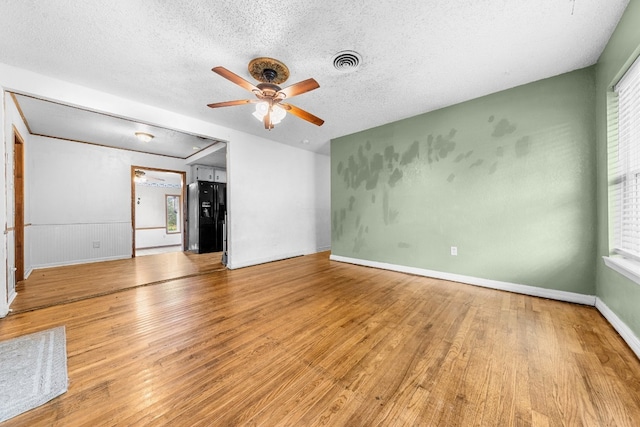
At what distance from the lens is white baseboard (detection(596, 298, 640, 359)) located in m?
1.70

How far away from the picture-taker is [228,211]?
174 inches

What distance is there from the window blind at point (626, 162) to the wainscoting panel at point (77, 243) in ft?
27.1

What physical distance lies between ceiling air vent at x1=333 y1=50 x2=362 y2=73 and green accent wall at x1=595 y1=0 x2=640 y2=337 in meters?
2.07

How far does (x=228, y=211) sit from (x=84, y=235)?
3590 millimetres

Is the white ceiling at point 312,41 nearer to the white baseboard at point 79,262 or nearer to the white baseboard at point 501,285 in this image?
the white baseboard at point 501,285

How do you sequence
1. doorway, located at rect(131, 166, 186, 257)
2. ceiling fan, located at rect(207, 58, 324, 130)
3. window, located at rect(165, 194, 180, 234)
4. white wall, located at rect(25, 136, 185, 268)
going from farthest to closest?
window, located at rect(165, 194, 180, 234) < doorway, located at rect(131, 166, 186, 257) < white wall, located at rect(25, 136, 185, 268) < ceiling fan, located at rect(207, 58, 324, 130)

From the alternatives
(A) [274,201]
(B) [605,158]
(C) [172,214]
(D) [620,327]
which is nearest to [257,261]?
(A) [274,201]

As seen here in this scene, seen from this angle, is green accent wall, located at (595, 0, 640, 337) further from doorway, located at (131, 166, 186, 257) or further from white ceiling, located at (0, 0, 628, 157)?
doorway, located at (131, 166, 186, 257)

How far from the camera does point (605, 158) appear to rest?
90.7 inches

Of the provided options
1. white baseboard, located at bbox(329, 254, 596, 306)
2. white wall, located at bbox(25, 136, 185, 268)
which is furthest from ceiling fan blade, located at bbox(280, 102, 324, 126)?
white wall, located at bbox(25, 136, 185, 268)

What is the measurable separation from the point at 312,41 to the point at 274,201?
349 centimetres

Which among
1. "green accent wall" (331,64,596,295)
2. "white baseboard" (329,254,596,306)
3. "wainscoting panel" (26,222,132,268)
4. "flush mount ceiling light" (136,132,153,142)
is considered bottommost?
"white baseboard" (329,254,596,306)

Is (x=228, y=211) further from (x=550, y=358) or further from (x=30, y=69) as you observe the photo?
(x=550, y=358)

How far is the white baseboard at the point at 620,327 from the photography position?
1.70 meters
